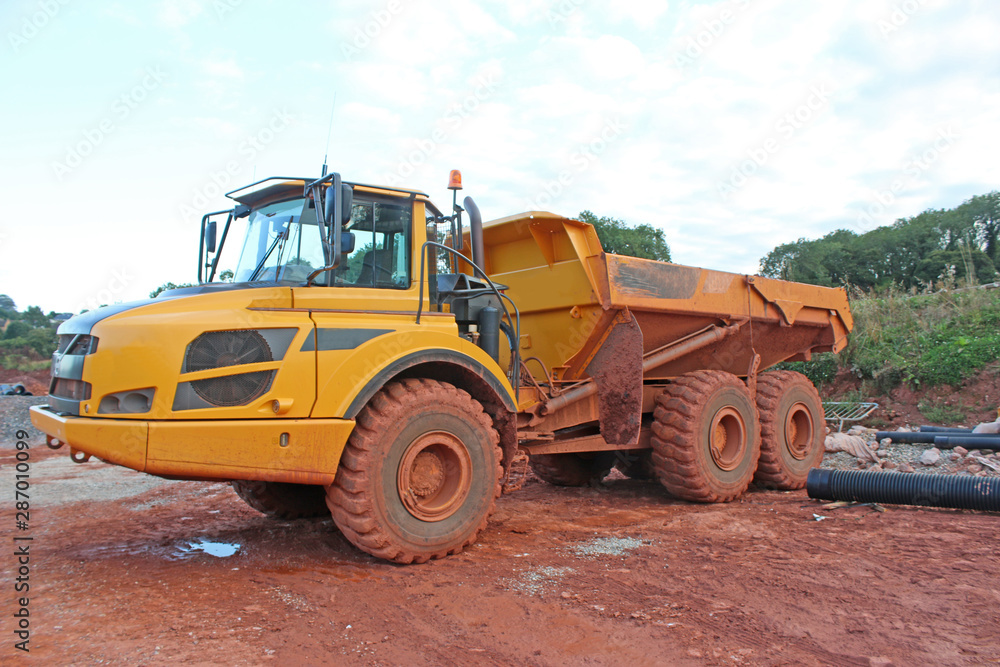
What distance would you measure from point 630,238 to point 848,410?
57.8 ft

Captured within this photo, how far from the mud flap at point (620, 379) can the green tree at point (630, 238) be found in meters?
19.7

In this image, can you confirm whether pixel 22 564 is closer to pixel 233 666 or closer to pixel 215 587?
pixel 215 587

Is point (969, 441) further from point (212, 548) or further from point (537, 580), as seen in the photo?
point (212, 548)

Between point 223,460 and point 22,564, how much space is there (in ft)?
5.57

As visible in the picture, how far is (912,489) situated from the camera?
6355 mm

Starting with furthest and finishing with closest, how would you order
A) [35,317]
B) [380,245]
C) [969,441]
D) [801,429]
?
[35,317] → [969,441] → [801,429] → [380,245]

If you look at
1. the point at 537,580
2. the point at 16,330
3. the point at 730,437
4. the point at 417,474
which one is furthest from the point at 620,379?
the point at 16,330

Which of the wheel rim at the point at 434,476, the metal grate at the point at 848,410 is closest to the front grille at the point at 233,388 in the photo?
the wheel rim at the point at 434,476

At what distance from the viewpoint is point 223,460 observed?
4.06 meters

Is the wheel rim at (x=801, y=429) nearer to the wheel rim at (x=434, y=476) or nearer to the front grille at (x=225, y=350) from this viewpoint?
the wheel rim at (x=434, y=476)

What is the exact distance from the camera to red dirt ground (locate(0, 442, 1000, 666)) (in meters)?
3.27

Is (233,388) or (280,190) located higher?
(280,190)

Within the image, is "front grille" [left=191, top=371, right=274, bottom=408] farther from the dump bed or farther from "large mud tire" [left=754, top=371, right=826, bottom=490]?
"large mud tire" [left=754, top=371, right=826, bottom=490]

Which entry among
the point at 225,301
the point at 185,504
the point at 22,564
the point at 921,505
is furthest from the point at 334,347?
the point at 921,505
